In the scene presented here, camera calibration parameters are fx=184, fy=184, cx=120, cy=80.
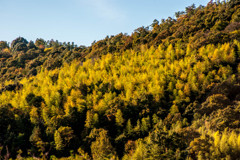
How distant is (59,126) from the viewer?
45.0 meters

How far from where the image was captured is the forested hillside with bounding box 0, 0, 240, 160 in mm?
30391

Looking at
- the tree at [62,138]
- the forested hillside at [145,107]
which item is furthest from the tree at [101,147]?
the tree at [62,138]

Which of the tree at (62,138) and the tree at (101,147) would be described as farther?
the tree at (62,138)

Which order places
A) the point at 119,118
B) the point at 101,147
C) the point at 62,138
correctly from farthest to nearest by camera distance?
→ 1. the point at 119,118
2. the point at 62,138
3. the point at 101,147

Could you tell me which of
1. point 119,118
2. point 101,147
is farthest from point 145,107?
point 101,147

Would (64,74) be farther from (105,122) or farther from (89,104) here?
(105,122)

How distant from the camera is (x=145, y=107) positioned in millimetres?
47875

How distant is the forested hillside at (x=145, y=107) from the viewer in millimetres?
30391

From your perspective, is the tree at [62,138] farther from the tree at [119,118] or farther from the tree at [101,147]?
the tree at [119,118]

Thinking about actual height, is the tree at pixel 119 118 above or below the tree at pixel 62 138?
above

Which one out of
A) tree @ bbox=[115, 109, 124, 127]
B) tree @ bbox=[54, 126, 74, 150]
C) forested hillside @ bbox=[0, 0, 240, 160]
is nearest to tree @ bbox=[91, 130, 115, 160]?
forested hillside @ bbox=[0, 0, 240, 160]

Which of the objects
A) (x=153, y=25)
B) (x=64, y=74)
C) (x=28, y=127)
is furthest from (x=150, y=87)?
(x=153, y=25)

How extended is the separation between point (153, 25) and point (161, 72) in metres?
76.2

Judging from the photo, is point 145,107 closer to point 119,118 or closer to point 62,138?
point 119,118
